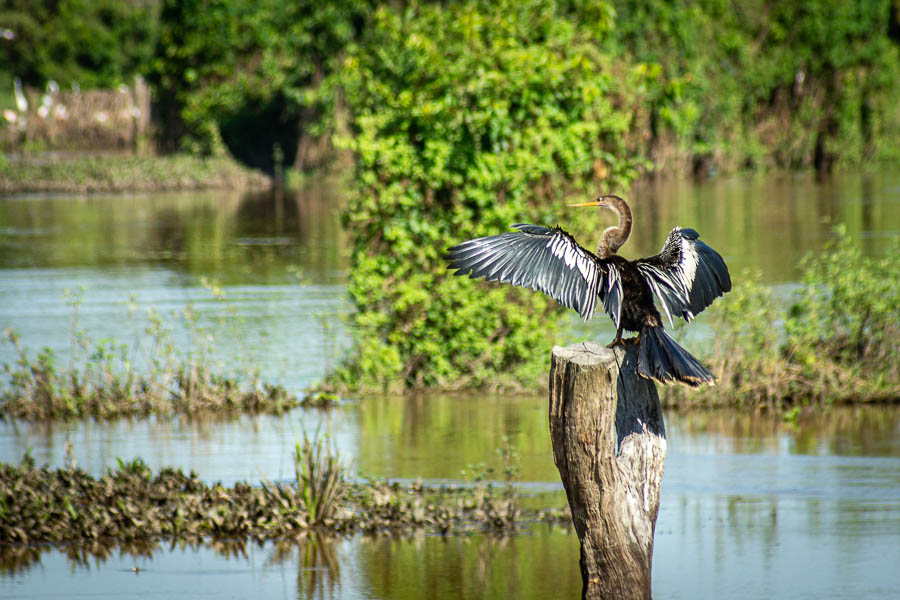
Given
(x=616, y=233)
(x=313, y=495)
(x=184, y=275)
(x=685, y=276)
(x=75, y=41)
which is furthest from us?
(x=75, y=41)

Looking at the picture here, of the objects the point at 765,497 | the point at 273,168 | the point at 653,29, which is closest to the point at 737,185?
the point at 653,29

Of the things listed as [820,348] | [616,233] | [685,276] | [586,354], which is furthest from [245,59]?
[586,354]

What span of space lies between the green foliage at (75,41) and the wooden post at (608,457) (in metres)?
63.9

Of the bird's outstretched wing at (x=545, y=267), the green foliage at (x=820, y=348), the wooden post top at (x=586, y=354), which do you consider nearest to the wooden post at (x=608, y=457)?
the wooden post top at (x=586, y=354)

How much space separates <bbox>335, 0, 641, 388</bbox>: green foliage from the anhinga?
566 centimetres

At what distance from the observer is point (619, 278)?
20.8 feet

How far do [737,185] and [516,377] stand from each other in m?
33.2

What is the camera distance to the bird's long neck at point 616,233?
6.72 metres

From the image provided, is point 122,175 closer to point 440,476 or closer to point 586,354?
point 440,476

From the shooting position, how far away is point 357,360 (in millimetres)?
13234

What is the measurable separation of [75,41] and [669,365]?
66792mm

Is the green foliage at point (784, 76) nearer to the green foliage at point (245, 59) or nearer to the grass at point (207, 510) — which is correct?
the green foliage at point (245, 59)

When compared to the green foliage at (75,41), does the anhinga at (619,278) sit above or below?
below

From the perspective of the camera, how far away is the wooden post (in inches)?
237
